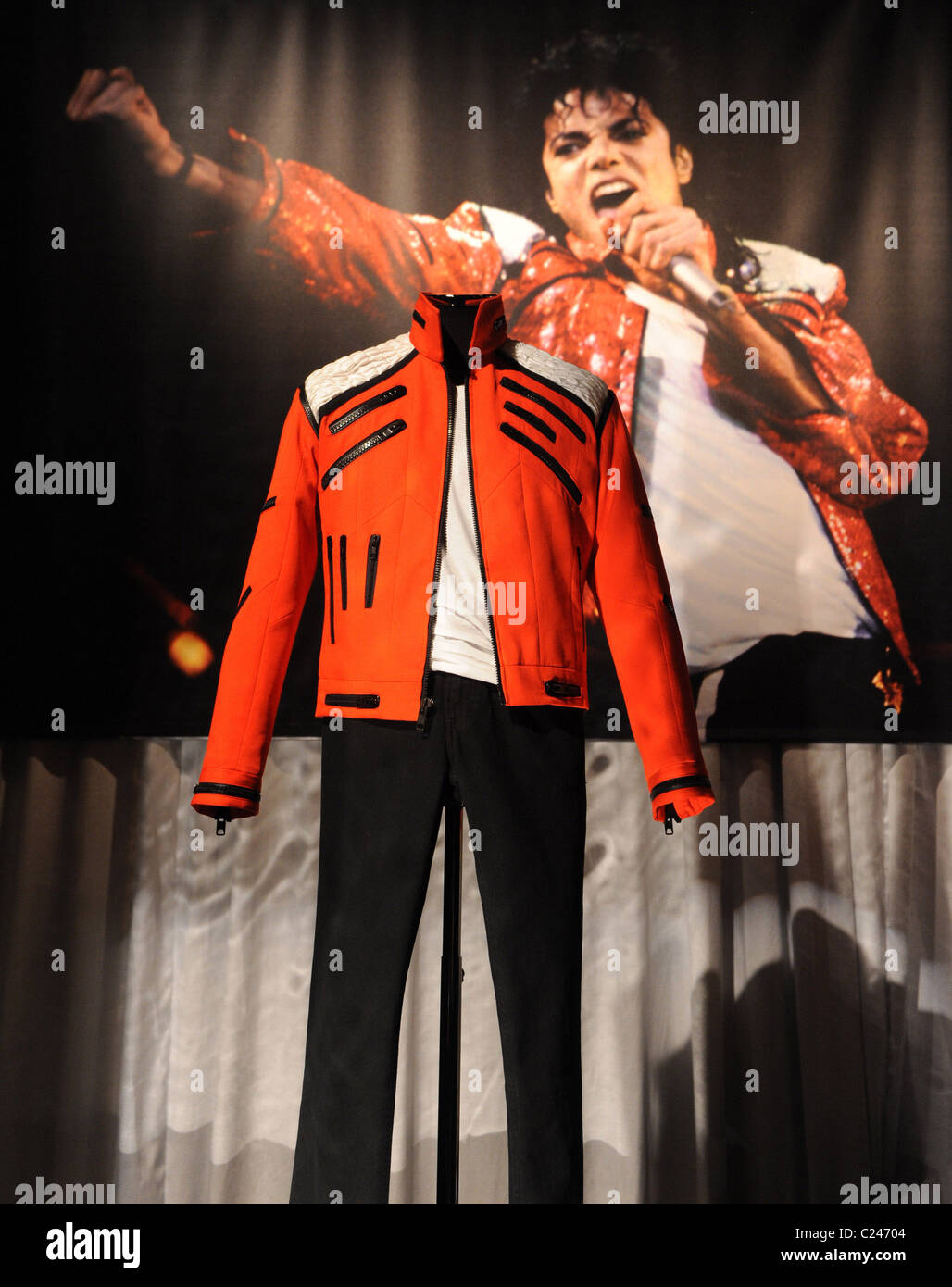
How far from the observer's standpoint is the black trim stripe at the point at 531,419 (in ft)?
5.78

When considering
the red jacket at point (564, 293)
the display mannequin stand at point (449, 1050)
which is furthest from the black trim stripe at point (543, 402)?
the red jacket at point (564, 293)

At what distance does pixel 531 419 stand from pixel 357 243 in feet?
3.79

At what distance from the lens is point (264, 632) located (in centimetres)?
175

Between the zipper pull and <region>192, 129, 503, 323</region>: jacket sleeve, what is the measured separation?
4.44ft

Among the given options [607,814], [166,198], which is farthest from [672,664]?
[166,198]

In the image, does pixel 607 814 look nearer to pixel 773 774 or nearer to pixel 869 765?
pixel 773 774

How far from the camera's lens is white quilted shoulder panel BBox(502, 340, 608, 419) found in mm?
1829

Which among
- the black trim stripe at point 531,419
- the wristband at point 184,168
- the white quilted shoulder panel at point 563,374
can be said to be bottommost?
the black trim stripe at point 531,419

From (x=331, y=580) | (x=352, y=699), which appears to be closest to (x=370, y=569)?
(x=331, y=580)

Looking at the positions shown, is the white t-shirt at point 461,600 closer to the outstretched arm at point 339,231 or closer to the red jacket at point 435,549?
the red jacket at point 435,549

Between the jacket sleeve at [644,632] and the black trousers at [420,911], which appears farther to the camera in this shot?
the jacket sleeve at [644,632]

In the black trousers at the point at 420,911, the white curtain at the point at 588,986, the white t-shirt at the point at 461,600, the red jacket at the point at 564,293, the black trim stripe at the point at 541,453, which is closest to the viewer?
the black trousers at the point at 420,911

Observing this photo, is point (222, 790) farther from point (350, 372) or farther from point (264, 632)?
point (350, 372)

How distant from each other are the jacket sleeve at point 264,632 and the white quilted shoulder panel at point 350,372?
27 mm
